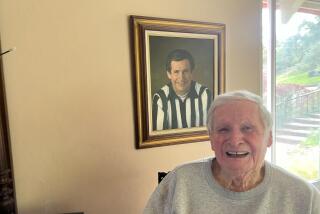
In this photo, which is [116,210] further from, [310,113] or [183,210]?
[310,113]

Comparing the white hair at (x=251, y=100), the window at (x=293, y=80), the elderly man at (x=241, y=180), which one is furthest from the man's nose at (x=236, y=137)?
the window at (x=293, y=80)

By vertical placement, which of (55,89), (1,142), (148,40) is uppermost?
(148,40)

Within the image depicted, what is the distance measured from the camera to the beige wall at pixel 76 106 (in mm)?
1353

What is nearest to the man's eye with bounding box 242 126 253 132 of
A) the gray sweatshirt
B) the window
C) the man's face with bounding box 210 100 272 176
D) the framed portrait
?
the man's face with bounding box 210 100 272 176

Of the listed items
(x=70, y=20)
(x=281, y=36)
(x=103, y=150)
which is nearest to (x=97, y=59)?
(x=70, y=20)

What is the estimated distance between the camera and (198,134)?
1.86 meters

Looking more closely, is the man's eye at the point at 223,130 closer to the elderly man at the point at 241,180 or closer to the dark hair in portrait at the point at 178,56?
the elderly man at the point at 241,180

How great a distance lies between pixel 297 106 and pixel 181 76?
1288 millimetres

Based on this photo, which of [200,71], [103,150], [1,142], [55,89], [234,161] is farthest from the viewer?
[200,71]

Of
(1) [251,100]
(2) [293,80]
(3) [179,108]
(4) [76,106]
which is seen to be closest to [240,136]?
(1) [251,100]

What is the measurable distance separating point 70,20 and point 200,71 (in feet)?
2.82

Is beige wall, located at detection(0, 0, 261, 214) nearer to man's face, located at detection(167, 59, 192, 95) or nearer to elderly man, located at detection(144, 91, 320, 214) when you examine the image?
man's face, located at detection(167, 59, 192, 95)

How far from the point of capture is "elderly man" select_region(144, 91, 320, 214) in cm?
106

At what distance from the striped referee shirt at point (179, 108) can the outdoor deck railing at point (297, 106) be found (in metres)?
0.86
